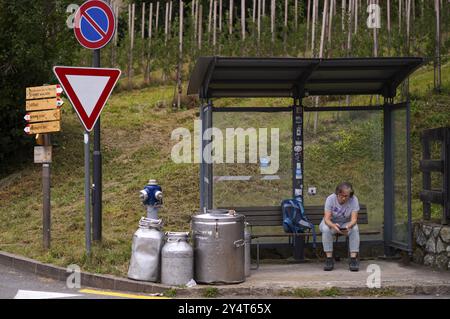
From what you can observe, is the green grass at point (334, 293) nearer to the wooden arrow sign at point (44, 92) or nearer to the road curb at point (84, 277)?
the road curb at point (84, 277)

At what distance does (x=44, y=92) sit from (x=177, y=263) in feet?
13.0

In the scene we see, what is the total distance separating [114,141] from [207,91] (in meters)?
9.14

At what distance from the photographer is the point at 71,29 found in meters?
18.6

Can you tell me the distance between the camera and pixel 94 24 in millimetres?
10695

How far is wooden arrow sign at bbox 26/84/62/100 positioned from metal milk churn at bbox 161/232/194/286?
3449mm

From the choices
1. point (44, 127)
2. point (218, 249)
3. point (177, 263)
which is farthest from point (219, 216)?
point (44, 127)

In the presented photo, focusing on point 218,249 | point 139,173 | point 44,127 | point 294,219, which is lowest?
point 218,249

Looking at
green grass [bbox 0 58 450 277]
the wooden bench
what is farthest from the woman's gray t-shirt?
green grass [bbox 0 58 450 277]

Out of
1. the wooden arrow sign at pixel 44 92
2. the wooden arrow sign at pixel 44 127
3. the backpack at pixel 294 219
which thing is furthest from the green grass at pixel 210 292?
the wooden arrow sign at pixel 44 92

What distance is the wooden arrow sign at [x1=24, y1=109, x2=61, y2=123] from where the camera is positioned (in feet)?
36.7

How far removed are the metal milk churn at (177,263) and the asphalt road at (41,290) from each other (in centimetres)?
41

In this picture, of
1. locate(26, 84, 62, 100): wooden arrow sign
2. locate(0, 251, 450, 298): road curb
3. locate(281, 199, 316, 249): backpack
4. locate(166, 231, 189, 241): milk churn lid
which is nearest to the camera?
locate(0, 251, 450, 298): road curb

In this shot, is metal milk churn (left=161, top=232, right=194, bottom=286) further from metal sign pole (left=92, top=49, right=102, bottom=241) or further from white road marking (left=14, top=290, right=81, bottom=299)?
metal sign pole (left=92, top=49, right=102, bottom=241)

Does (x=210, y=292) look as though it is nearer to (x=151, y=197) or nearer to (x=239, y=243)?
(x=239, y=243)
